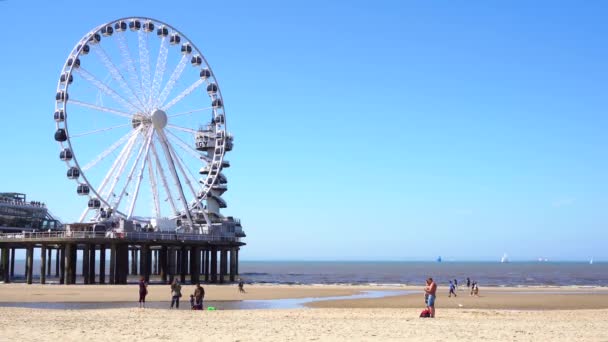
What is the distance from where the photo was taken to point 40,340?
14.4m

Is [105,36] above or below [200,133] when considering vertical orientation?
above

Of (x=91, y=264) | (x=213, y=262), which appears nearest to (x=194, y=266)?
(x=213, y=262)

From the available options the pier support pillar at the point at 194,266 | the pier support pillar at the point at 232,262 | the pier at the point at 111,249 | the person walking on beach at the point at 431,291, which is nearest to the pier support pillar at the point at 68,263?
the pier at the point at 111,249

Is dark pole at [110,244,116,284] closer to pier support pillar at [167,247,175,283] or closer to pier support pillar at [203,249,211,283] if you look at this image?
pier support pillar at [167,247,175,283]

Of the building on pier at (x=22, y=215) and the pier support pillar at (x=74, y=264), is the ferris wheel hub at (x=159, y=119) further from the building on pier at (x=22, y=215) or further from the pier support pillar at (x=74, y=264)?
the building on pier at (x=22, y=215)

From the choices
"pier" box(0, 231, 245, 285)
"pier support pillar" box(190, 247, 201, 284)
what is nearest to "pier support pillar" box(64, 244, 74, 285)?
"pier" box(0, 231, 245, 285)

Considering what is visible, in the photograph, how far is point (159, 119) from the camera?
4953 cm

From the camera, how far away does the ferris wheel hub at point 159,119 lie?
49188 millimetres

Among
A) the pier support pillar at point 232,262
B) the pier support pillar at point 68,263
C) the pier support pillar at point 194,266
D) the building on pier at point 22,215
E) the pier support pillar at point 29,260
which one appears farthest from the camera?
the building on pier at point 22,215

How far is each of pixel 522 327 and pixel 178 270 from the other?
4520 centimetres

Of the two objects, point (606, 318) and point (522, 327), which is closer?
point (522, 327)

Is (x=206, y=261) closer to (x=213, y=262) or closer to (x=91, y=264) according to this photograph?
(x=213, y=262)

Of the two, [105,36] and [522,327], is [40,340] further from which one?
[105,36]

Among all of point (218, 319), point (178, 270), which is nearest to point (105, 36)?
point (178, 270)
